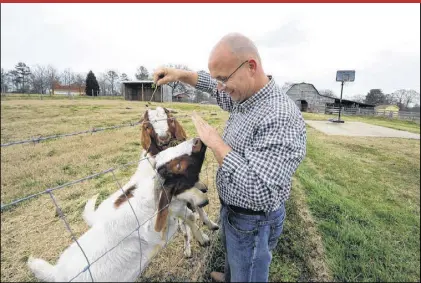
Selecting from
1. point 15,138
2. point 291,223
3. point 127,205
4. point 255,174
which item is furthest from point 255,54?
point 15,138

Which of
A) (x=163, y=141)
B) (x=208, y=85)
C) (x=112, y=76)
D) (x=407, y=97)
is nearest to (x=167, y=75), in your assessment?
(x=208, y=85)

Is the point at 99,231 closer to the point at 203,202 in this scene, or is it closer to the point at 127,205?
the point at 127,205

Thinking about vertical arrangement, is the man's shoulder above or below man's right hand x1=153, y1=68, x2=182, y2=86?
below

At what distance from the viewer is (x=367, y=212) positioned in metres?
4.41

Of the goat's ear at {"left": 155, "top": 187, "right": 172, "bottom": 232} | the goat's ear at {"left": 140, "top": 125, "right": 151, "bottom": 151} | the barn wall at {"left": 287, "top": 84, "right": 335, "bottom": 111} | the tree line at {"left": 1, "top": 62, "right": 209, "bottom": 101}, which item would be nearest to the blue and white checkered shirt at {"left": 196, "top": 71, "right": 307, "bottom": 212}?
the goat's ear at {"left": 155, "top": 187, "right": 172, "bottom": 232}

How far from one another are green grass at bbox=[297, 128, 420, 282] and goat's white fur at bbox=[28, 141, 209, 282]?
2289 millimetres

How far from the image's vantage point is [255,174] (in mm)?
1573

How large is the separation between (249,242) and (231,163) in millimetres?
741

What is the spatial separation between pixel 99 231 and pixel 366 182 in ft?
19.9

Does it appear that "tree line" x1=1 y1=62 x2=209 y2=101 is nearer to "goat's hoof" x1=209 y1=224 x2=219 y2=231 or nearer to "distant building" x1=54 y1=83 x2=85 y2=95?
"distant building" x1=54 y1=83 x2=85 y2=95

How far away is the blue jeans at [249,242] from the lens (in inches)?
75.4

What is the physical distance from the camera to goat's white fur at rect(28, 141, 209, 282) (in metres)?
1.91

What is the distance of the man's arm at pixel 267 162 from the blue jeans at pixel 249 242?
266mm

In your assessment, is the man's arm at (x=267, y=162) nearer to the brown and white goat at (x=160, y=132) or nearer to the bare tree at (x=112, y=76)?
the brown and white goat at (x=160, y=132)
